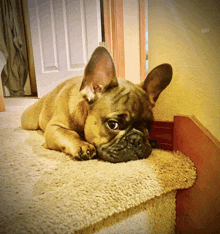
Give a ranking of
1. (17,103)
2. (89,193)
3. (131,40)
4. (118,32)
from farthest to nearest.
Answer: (17,103) → (131,40) → (118,32) → (89,193)

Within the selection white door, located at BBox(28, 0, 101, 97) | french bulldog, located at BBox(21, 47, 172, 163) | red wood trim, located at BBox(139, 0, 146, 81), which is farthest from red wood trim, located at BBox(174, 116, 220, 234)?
white door, located at BBox(28, 0, 101, 97)

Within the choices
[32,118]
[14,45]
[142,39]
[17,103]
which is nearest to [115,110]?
[32,118]

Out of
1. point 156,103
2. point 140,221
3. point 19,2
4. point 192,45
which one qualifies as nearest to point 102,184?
point 140,221

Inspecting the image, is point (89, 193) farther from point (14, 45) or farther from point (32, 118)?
point (14, 45)

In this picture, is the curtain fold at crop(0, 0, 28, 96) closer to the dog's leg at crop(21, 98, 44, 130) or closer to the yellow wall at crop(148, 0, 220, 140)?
the dog's leg at crop(21, 98, 44, 130)

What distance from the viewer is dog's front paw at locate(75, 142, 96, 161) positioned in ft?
2.80

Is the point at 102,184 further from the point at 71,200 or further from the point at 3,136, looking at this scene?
the point at 3,136

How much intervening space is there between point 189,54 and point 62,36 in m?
2.22

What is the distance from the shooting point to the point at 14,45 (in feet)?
13.9

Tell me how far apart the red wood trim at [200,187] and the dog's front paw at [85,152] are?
47 centimetres

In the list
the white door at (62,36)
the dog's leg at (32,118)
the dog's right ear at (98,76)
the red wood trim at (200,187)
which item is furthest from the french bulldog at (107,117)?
the white door at (62,36)

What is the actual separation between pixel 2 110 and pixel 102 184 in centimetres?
237

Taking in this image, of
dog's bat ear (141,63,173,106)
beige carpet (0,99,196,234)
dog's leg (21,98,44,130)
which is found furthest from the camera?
dog's leg (21,98,44,130)

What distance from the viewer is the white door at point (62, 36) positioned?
2.22 m
